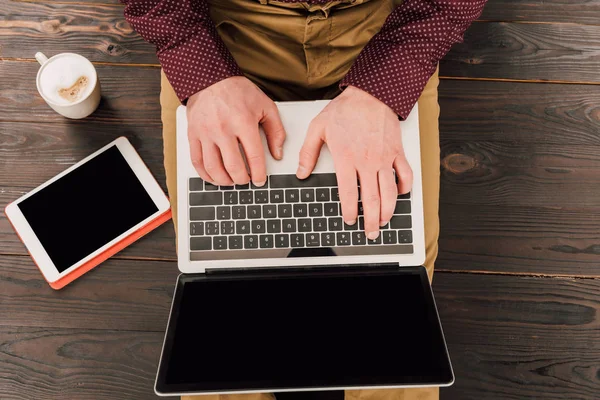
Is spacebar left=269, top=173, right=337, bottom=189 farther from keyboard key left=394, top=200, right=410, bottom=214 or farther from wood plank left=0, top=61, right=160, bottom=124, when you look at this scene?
wood plank left=0, top=61, right=160, bottom=124

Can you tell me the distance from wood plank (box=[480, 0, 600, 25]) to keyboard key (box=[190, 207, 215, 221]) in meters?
0.87

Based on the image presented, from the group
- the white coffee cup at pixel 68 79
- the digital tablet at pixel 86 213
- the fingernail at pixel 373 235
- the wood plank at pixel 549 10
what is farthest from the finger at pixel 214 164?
the wood plank at pixel 549 10

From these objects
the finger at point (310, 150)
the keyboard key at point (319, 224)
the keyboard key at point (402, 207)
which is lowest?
the keyboard key at point (319, 224)

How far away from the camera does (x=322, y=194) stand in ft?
2.30

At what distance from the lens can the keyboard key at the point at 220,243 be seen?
2.28 ft

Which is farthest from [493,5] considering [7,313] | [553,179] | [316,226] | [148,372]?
[7,313]

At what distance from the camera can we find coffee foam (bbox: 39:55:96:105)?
3.27ft

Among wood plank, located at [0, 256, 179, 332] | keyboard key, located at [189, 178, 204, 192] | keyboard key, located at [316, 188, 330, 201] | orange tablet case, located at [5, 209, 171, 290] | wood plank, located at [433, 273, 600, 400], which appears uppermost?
keyboard key, located at [189, 178, 204, 192]

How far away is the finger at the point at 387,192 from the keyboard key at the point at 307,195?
103 mm

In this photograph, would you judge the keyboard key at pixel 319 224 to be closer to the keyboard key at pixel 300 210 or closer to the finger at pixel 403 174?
the keyboard key at pixel 300 210

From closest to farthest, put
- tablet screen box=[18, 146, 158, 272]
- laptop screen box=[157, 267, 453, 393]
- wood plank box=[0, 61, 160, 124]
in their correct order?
1. laptop screen box=[157, 267, 453, 393]
2. tablet screen box=[18, 146, 158, 272]
3. wood plank box=[0, 61, 160, 124]

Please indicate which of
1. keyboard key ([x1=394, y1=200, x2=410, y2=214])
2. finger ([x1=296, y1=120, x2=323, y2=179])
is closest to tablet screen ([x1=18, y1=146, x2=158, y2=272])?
finger ([x1=296, y1=120, x2=323, y2=179])

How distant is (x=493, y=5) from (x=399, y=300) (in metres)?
0.85

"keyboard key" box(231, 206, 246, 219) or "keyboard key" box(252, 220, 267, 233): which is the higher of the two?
"keyboard key" box(231, 206, 246, 219)
